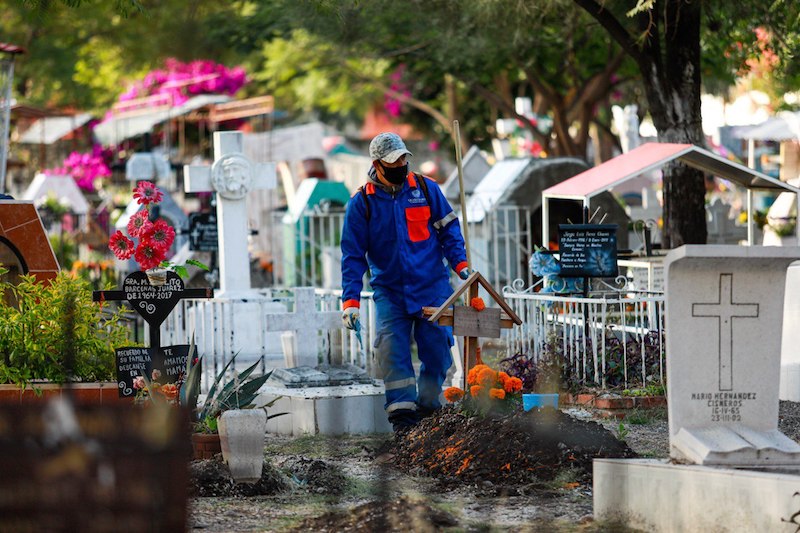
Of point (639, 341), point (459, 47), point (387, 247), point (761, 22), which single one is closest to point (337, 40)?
point (459, 47)

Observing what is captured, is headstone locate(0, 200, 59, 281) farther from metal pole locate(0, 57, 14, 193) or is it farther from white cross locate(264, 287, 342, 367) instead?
metal pole locate(0, 57, 14, 193)

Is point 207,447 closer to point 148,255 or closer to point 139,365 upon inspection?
point 139,365

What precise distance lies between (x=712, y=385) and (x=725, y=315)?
0.34 m

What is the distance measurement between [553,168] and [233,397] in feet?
32.3

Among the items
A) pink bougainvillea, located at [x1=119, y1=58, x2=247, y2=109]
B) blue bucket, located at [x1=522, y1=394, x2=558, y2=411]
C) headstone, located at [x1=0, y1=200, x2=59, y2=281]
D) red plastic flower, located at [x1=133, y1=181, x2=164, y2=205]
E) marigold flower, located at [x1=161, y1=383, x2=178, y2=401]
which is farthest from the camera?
pink bougainvillea, located at [x1=119, y1=58, x2=247, y2=109]

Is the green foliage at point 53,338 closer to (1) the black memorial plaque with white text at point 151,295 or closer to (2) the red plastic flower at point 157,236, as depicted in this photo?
(1) the black memorial plaque with white text at point 151,295

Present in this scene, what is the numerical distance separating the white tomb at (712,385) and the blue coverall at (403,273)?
2.49 m

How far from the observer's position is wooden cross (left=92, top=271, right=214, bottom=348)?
8617 mm

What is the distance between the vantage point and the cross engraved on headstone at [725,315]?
21.0ft

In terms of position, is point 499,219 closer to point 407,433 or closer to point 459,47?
point 459,47

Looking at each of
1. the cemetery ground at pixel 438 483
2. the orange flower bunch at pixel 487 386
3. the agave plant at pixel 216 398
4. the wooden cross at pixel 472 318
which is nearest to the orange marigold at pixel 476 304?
the wooden cross at pixel 472 318

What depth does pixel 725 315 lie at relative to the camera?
21.1 feet

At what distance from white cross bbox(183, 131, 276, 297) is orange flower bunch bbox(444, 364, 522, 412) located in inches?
172

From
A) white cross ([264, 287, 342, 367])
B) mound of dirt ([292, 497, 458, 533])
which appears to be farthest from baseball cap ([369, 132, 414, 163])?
mound of dirt ([292, 497, 458, 533])
